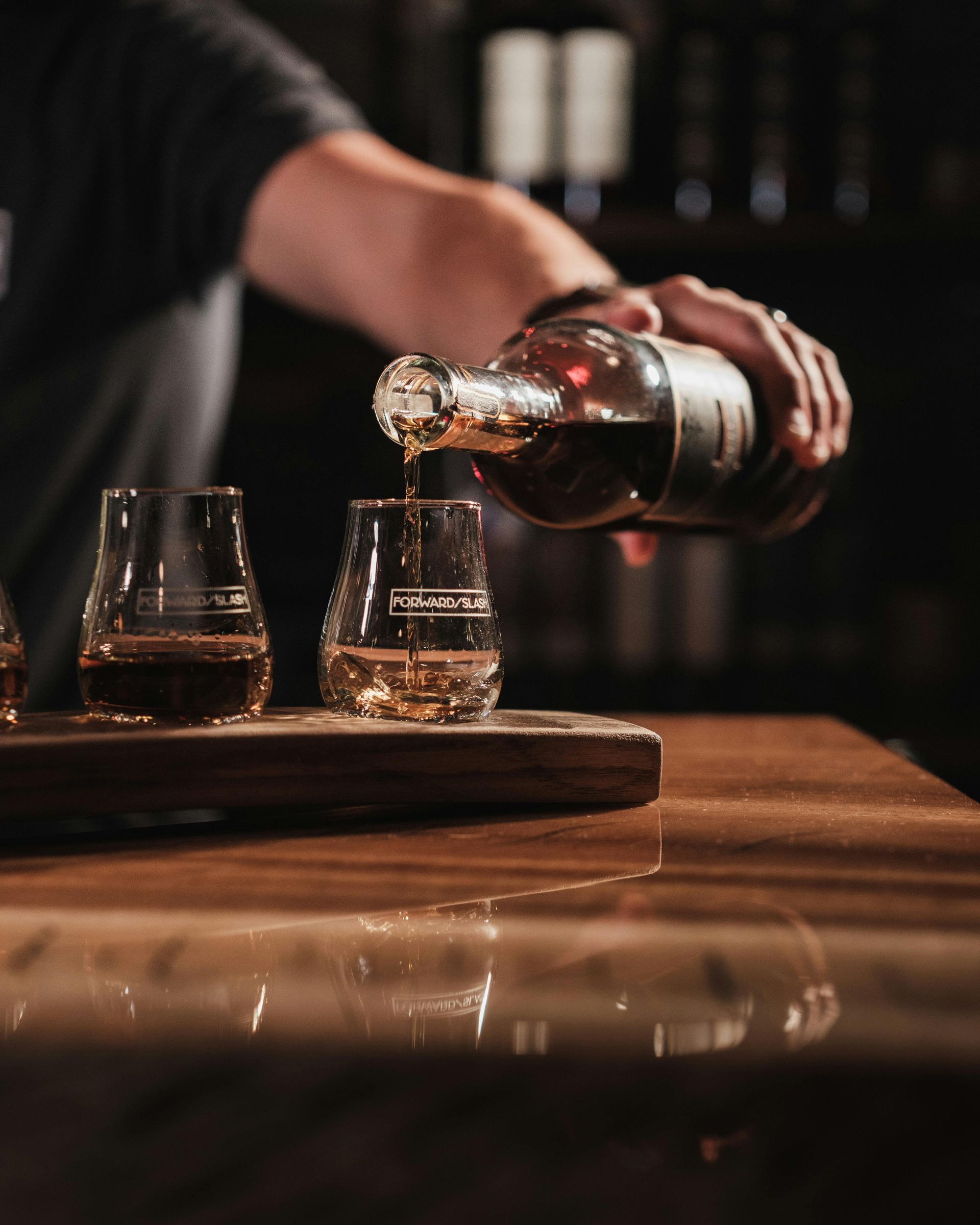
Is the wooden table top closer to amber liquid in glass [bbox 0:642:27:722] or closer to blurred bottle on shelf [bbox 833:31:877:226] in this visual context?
amber liquid in glass [bbox 0:642:27:722]

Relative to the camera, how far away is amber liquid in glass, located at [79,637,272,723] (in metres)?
0.75

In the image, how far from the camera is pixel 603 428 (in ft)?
2.79

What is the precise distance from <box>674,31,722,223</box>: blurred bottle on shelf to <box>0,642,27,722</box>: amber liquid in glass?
5.16 ft

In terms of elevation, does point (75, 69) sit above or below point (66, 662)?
above

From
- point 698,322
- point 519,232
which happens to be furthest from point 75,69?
point 698,322

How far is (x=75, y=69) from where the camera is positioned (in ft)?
5.09

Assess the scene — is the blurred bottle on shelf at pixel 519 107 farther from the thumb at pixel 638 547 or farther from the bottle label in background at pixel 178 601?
the bottle label in background at pixel 178 601

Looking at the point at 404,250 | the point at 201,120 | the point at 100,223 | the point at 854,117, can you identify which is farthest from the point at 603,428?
the point at 854,117

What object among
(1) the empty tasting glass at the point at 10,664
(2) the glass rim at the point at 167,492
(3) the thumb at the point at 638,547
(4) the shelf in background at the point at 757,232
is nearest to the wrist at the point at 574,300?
(3) the thumb at the point at 638,547

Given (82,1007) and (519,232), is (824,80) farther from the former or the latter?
(82,1007)

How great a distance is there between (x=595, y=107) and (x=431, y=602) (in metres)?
1.51

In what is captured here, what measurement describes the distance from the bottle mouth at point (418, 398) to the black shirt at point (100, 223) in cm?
84

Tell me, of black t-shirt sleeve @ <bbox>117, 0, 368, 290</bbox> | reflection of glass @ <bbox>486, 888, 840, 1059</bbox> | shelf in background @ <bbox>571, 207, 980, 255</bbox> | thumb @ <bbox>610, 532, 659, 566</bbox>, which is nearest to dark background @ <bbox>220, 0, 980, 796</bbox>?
shelf in background @ <bbox>571, 207, 980, 255</bbox>

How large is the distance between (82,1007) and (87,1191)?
0.44ft
